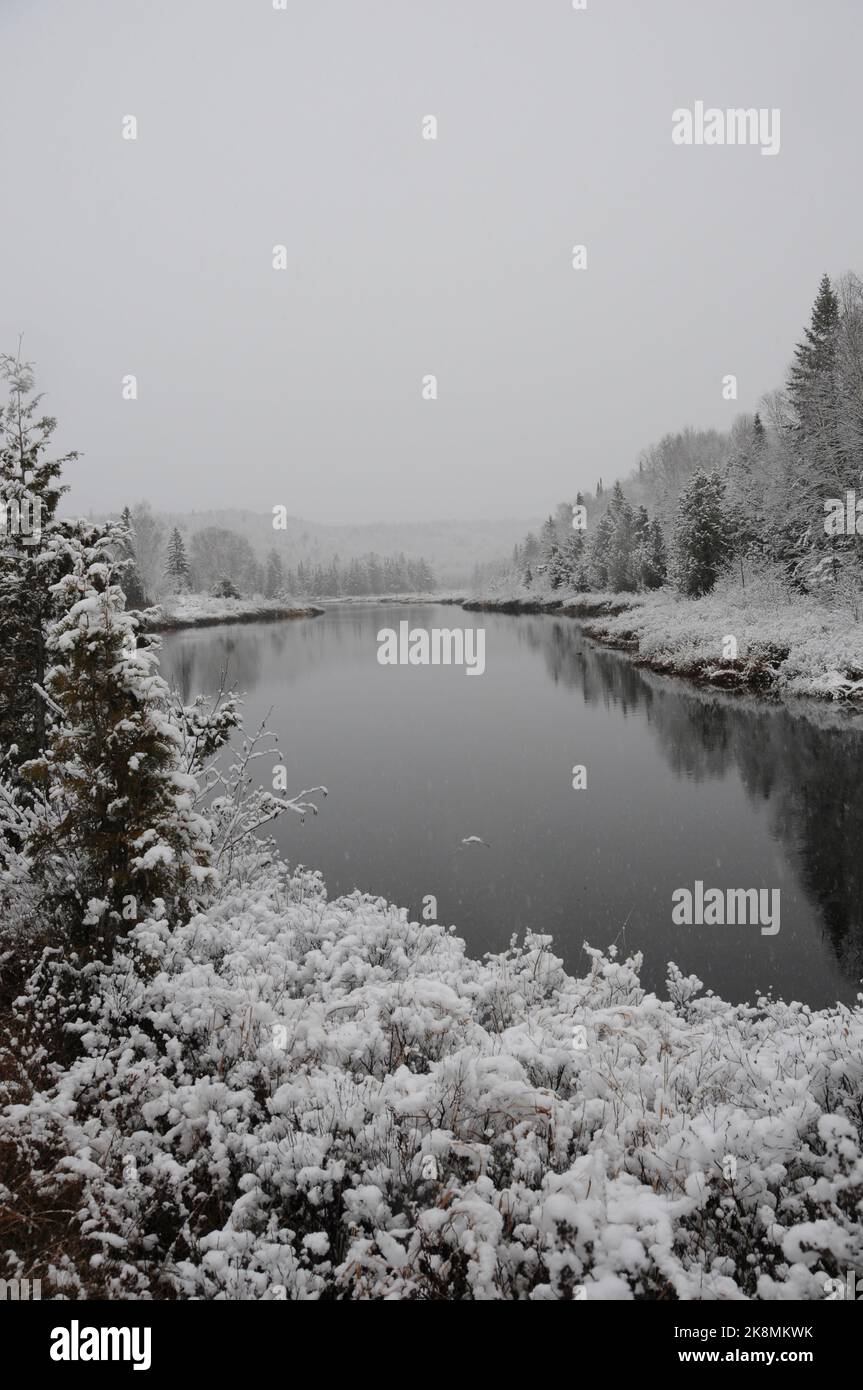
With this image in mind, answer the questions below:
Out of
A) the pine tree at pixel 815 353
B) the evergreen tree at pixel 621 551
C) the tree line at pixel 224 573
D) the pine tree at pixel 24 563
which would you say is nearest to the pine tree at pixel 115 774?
the pine tree at pixel 24 563

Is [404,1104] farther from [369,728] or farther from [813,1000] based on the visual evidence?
[369,728]

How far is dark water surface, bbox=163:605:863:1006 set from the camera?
28.6ft

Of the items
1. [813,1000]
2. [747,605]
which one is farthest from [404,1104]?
[747,605]

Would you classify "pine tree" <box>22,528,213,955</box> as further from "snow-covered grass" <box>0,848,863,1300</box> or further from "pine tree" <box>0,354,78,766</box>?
"pine tree" <box>0,354,78,766</box>

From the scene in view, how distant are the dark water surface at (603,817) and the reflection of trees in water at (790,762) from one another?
51 mm

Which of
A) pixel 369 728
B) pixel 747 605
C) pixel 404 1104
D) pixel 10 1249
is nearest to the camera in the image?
pixel 10 1249

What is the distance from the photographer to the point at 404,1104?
4105mm

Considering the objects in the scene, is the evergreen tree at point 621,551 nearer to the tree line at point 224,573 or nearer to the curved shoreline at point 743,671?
the curved shoreline at point 743,671

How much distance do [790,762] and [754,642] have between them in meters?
12.1

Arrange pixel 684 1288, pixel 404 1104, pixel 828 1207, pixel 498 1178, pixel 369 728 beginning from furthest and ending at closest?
pixel 369 728
pixel 404 1104
pixel 498 1178
pixel 828 1207
pixel 684 1288

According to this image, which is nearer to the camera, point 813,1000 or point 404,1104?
point 404,1104

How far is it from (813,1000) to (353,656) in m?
38.9

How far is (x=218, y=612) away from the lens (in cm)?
8275

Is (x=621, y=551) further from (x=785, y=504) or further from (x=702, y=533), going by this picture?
(x=785, y=504)
